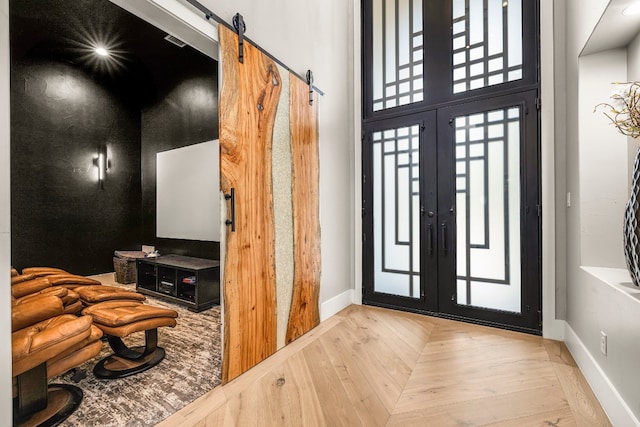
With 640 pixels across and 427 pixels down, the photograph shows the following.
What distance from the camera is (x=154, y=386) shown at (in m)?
1.90

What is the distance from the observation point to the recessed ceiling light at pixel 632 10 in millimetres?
1612

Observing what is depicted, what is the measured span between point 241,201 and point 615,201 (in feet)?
8.08

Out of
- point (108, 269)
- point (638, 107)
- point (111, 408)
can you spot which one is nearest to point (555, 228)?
point (638, 107)

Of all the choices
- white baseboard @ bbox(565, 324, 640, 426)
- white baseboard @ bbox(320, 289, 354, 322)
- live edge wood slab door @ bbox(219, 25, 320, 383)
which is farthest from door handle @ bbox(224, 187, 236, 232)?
white baseboard @ bbox(565, 324, 640, 426)

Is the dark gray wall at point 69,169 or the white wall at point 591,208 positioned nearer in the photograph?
the white wall at point 591,208

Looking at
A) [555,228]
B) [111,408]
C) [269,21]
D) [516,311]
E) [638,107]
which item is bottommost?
[111,408]

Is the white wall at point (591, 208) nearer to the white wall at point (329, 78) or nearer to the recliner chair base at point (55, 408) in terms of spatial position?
the white wall at point (329, 78)

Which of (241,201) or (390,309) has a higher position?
(241,201)

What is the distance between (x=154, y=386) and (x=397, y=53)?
12.1ft

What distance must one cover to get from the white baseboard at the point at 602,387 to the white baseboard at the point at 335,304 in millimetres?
1975

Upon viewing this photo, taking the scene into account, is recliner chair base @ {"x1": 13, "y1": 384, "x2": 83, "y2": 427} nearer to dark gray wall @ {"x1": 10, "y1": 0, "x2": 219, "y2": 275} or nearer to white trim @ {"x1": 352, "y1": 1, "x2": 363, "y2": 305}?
dark gray wall @ {"x1": 10, "y1": 0, "x2": 219, "y2": 275}

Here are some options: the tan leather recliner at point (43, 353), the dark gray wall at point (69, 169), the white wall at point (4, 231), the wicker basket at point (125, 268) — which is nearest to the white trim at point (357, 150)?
the tan leather recliner at point (43, 353)

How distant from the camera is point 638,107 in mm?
1556

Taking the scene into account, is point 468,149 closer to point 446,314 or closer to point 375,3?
point 446,314
